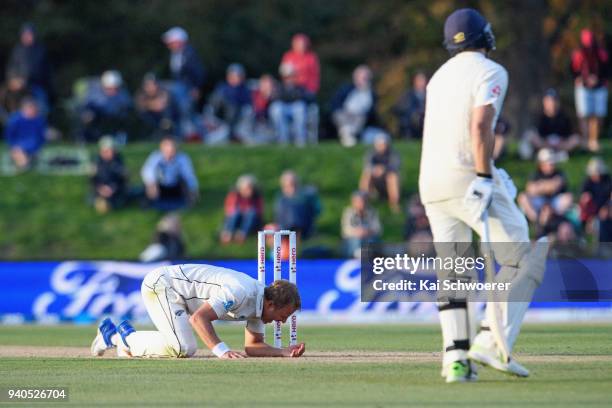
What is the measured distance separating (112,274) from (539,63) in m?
16.4

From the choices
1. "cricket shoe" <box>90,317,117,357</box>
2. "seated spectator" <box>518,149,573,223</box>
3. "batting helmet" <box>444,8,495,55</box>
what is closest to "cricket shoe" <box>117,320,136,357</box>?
"cricket shoe" <box>90,317,117,357</box>

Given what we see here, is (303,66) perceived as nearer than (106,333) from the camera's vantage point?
No

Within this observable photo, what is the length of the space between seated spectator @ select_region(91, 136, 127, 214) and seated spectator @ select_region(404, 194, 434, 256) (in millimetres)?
5847

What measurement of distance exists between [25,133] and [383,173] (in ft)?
24.7

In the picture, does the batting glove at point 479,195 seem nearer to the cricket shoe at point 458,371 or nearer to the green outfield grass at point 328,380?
the cricket shoe at point 458,371

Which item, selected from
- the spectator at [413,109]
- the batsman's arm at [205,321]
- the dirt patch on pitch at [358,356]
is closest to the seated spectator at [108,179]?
the spectator at [413,109]

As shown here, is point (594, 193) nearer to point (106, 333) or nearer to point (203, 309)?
point (106, 333)

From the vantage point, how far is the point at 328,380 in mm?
10750

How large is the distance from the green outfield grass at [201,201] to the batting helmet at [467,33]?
1580 centimetres

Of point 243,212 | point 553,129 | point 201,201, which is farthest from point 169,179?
point 553,129

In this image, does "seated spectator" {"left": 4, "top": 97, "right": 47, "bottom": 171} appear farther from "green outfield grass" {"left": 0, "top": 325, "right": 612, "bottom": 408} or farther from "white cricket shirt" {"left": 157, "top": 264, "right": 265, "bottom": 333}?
"white cricket shirt" {"left": 157, "top": 264, "right": 265, "bottom": 333}

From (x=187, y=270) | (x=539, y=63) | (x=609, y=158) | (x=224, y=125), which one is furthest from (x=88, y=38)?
(x=187, y=270)

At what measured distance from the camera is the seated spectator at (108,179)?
28344 millimetres

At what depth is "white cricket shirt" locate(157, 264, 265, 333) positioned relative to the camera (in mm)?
12047
